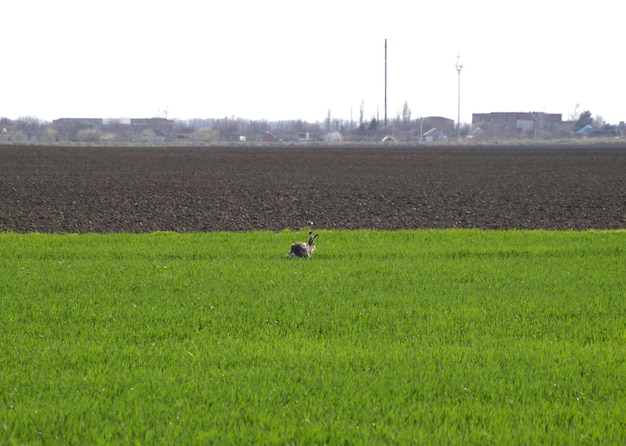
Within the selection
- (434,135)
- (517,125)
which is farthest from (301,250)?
(517,125)

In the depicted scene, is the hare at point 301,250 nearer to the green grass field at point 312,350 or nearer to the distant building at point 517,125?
the green grass field at point 312,350

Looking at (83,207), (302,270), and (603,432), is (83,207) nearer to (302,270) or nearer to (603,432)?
(302,270)

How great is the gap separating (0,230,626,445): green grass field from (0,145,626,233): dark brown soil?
8131mm

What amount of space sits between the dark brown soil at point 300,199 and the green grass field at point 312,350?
8.13 m

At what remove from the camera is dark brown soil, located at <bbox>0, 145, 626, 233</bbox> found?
23891 mm

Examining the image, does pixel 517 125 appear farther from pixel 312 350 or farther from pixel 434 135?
pixel 312 350

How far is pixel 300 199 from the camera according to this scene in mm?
29641

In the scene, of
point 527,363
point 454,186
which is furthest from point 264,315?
point 454,186

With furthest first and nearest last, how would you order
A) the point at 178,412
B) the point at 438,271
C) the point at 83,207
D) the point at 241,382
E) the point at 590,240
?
the point at 83,207 → the point at 590,240 → the point at 438,271 → the point at 241,382 → the point at 178,412

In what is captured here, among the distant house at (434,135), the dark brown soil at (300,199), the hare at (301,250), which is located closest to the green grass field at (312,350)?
the hare at (301,250)

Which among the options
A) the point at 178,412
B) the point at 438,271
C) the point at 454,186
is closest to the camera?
the point at 178,412

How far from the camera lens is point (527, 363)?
8531 millimetres

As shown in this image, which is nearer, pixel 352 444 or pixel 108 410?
pixel 352 444

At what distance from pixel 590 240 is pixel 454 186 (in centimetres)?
1691
